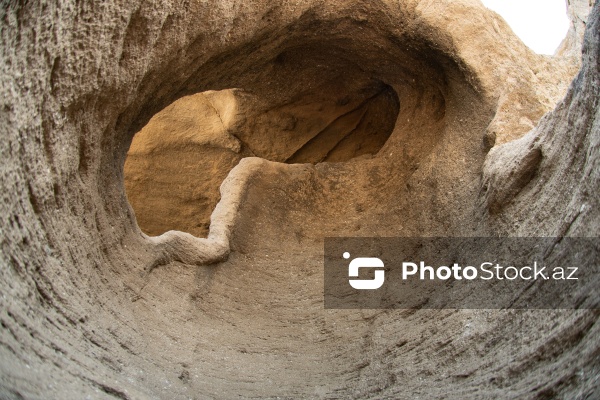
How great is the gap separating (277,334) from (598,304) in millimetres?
1434

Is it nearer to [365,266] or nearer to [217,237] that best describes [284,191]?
[217,237]

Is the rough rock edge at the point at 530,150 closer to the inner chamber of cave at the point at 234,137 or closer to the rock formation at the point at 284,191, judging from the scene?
the rock formation at the point at 284,191

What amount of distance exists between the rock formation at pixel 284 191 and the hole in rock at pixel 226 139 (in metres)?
0.02

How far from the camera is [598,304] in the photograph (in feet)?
6.81

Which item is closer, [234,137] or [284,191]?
[284,191]

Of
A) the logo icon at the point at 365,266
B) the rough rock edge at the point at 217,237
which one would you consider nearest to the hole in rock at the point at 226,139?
the rough rock edge at the point at 217,237

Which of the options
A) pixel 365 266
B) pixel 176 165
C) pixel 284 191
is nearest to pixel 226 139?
pixel 176 165

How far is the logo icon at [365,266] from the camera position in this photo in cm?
343

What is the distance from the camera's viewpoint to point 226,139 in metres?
4.86

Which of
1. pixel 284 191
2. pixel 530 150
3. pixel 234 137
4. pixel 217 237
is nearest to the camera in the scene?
pixel 530 150

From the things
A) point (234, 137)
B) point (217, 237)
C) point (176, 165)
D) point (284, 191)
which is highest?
point (234, 137)

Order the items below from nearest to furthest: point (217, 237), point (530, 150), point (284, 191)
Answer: point (530, 150) → point (217, 237) → point (284, 191)

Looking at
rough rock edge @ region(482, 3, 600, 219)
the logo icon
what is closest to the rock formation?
rough rock edge @ region(482, 3, 600, 219)

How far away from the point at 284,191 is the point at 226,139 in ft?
3.12
